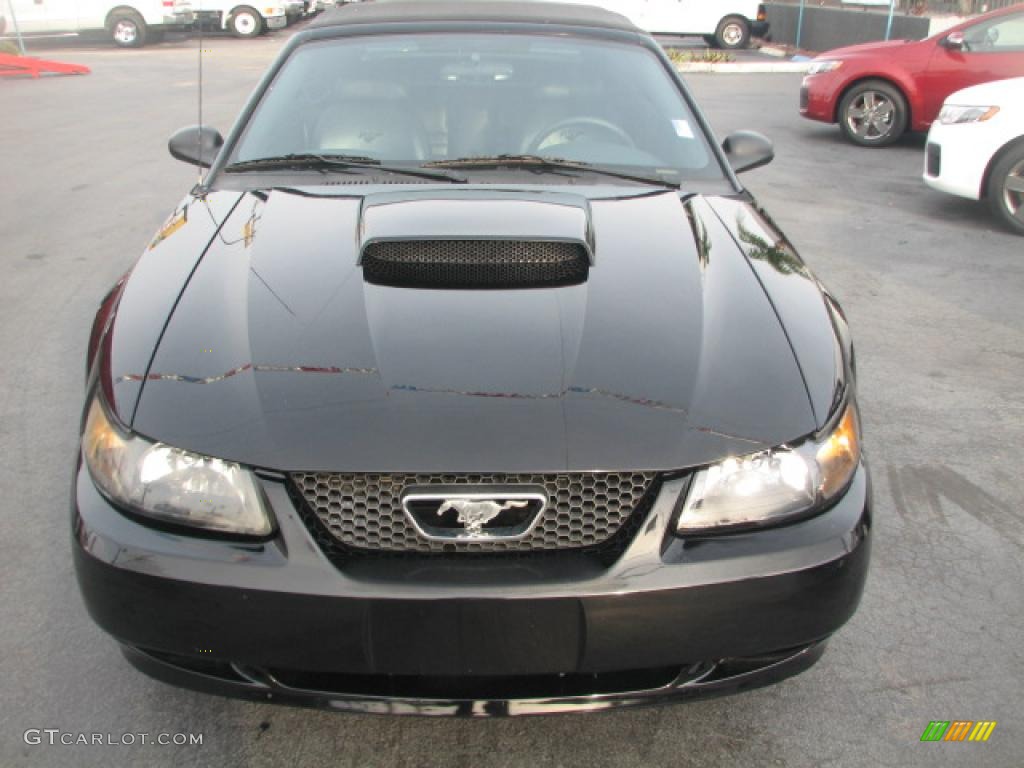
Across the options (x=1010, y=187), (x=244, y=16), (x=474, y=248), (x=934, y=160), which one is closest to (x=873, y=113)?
(x=934, y=160)

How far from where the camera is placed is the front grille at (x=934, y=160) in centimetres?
801

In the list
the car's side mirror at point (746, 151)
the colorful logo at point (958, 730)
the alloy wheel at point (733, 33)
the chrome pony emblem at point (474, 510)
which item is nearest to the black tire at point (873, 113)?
the car's side mirror at point (746, 151)

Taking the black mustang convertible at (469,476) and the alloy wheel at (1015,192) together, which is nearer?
the black mustang convertible at (469,476)

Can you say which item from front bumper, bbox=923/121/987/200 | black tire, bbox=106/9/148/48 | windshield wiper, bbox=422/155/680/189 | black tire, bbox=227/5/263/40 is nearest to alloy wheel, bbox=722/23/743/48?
black tire, bbox=227/5/263/40

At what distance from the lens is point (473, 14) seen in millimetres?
4160

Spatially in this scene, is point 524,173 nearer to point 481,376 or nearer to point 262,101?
point 262,101

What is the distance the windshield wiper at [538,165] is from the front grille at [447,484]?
63.4 inches

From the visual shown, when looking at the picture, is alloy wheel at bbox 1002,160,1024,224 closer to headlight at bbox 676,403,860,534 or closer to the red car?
the red car

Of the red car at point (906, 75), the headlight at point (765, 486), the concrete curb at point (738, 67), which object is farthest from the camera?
the concrete curb at point (738, 67)

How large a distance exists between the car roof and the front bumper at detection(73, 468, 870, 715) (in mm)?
2532

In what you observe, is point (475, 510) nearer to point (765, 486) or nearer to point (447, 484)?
point (447, 484)

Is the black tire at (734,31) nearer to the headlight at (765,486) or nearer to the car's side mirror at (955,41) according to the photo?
the car's side mirror at (955,41)

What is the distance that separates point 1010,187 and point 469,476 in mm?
6918

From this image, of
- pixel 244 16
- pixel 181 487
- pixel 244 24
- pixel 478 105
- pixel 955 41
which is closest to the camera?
pixel 181 487
